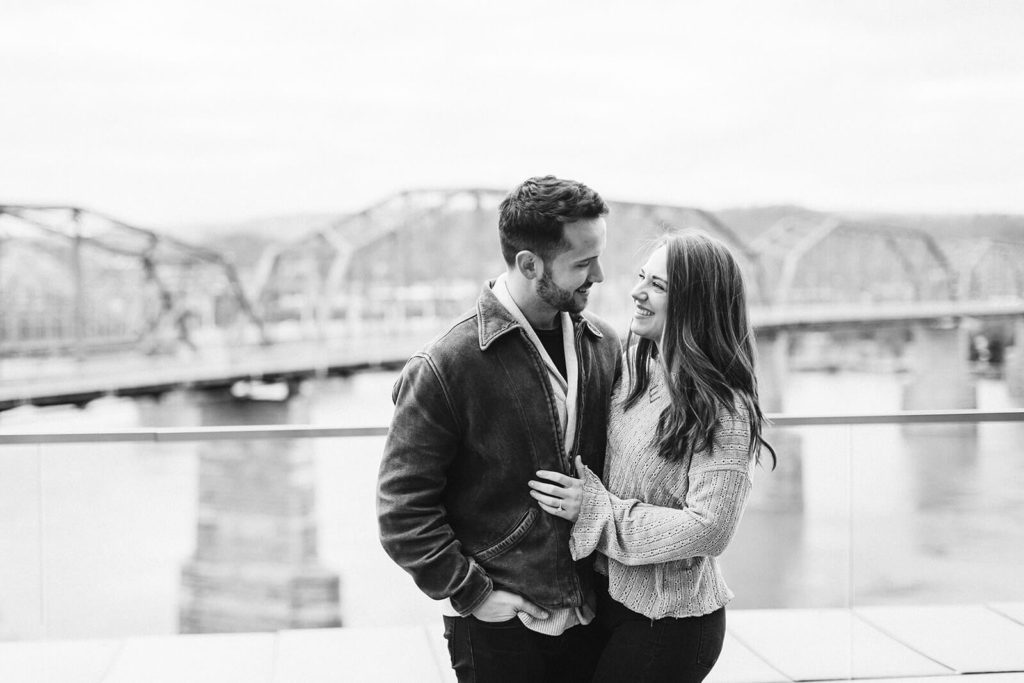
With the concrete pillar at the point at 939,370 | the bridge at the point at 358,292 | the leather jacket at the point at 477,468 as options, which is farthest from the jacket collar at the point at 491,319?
the concrete pillar at the point at 939,370

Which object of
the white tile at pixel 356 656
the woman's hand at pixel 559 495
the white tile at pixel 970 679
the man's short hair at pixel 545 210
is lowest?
the white tile at pixel 970 679

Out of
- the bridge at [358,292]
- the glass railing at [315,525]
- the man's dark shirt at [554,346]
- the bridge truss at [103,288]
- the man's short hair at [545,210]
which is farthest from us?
the bridge truss at [103,288]

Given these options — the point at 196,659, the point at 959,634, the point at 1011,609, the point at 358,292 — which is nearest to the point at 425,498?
the point at 196,659

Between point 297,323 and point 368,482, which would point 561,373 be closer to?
point 368,482

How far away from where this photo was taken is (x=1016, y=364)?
2292 centimetres

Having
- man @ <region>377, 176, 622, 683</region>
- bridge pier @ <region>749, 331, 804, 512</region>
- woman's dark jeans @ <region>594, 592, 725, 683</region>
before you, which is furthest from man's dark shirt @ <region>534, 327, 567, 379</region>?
bridge pier @ <region>749, 331, 804, 512</region>

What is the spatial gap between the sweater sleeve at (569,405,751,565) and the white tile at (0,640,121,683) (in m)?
1.57

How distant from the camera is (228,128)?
29.8 metres

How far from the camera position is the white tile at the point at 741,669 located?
7.22 feet

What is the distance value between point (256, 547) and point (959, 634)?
185 cm

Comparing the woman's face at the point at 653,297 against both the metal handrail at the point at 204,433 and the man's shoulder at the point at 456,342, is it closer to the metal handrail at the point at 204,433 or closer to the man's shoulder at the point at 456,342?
the man's shoulder at the point at 456,342

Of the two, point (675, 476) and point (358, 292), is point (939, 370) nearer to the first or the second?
point (358, 292)

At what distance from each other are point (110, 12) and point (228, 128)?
5607mm

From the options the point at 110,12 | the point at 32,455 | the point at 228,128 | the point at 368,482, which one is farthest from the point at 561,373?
the point at 110,12
